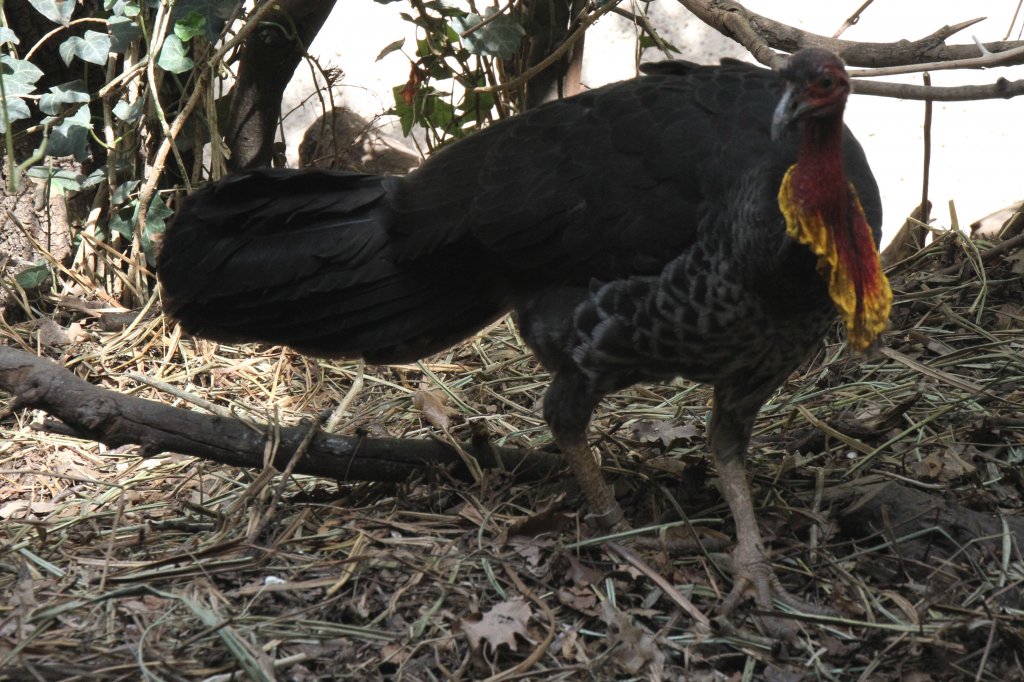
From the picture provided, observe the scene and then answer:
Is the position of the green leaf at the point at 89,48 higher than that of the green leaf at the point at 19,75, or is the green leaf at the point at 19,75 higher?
the green leaf at the point at 89,48

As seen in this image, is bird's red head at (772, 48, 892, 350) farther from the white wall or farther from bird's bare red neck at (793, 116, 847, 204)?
the white wall

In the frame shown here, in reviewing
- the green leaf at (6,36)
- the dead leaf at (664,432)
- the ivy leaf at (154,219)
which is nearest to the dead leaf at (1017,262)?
the dead leaf at (664,432)

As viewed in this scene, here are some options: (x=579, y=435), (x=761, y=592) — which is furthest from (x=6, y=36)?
(x=761, y=592)

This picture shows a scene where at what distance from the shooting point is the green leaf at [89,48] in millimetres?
4238

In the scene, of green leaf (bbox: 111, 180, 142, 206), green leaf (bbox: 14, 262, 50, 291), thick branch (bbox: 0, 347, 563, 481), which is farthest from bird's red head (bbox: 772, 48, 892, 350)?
green leaf (bbox: 14, 262, 50, 291)

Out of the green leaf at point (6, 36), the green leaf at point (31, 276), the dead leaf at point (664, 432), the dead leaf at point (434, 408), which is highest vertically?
the green leaf at point (6, 36)

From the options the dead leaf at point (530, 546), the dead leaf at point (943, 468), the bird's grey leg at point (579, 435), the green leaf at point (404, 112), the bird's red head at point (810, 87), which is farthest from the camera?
the green leaf at point (404, 112)

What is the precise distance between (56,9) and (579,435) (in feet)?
8.86

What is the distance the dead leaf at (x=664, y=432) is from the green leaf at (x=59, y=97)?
2556mm

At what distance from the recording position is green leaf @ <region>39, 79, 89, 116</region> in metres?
4.32

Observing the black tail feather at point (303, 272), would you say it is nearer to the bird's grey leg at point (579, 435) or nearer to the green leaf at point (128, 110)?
the bird's grey leg at point (579, 435)

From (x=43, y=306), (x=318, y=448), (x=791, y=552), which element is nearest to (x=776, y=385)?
(x=791, y=552)

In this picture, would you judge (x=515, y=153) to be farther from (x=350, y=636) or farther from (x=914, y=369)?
(x=914, y=369)

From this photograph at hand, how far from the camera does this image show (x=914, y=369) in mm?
3982
